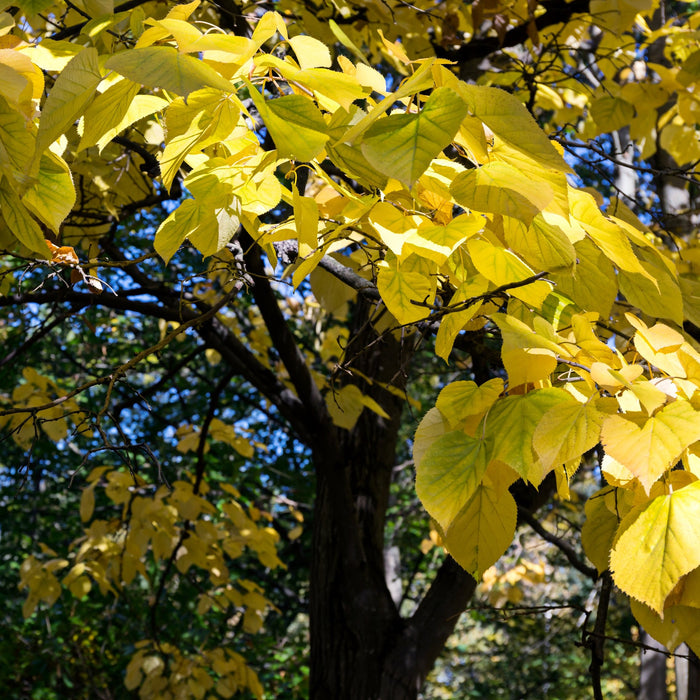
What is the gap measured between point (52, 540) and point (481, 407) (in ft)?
17.3

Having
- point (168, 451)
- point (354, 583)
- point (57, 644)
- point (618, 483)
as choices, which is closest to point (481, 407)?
point (618, 483)

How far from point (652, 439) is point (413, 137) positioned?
1.15 ft

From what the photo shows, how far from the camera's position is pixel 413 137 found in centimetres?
65

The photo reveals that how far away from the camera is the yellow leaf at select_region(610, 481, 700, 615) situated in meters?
0.62

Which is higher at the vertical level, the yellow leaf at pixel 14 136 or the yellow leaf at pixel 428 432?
the yellow leaf at pixel 14 136

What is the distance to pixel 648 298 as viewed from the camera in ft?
3.01

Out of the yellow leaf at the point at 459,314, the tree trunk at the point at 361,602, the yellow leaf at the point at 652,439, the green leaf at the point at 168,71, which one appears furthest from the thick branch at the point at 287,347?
the yellow leaf at the point at 652,439

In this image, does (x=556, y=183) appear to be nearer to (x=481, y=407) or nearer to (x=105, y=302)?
(x=481, y=407)

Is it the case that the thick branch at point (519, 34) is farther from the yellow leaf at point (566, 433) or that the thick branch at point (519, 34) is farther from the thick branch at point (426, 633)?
the yellow leaf at point (566, 433)

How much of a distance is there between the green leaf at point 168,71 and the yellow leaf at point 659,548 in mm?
550

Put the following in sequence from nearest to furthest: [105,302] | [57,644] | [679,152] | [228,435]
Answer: [105,302]
[679,152]
[228,435]
[57,644]

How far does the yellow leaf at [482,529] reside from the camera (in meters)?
0.79

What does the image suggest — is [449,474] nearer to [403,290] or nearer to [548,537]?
[403,290]

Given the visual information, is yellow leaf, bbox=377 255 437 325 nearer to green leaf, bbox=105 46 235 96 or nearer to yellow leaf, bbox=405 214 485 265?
yellow leaf, bbox=405 214 485 265
